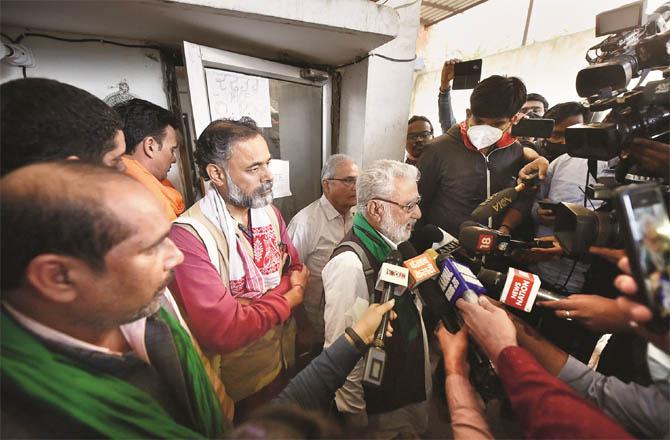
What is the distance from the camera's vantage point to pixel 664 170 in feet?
3.37

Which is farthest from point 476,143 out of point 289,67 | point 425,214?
point 289,67

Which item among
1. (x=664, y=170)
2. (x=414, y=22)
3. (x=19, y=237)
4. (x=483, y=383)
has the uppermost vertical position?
(x=414, y=22)

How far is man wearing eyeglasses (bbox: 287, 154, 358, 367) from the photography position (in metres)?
2.21

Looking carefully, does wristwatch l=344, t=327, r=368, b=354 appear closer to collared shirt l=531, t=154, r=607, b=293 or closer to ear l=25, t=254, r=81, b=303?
ear l=25, t=254, r=81, b=303

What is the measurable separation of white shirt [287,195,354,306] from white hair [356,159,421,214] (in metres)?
0.66

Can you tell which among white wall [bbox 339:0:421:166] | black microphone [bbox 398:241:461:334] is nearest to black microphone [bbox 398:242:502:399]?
black microphone [bbox 398:241:461:334]

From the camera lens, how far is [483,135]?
2.16m

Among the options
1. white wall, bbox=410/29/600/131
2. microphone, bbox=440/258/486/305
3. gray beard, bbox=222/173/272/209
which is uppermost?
white wall, bbox=410/29/600/131

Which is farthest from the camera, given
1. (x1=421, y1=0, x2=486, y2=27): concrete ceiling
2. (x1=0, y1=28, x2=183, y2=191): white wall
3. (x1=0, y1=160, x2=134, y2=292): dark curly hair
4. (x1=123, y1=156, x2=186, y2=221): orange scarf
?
(x1=421, y1=0, x2=486, y2=27): concrete ceiling

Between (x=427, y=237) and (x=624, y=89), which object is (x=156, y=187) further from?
(x=624, y=89)

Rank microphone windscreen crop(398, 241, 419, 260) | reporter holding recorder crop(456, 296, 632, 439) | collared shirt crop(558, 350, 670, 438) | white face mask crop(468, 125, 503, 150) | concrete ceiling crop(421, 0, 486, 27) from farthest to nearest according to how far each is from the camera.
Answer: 1. concrete ceiling crop(421, 0, 486, 27)
2. white face mask crop(468, 125, 503, 150)
3. microphone windscreen crop(398, 241, 419, 260)
4. collared shirt crop(558, 350, 670, 438)
5. reporter holding recorder crop(456, 296, 632, 439)

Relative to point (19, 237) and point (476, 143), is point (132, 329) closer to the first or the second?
point (19, 237)

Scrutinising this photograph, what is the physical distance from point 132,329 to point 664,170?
2.00 meters

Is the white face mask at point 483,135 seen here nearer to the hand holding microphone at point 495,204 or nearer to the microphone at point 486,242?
the hand holding microphone at point 495,204
